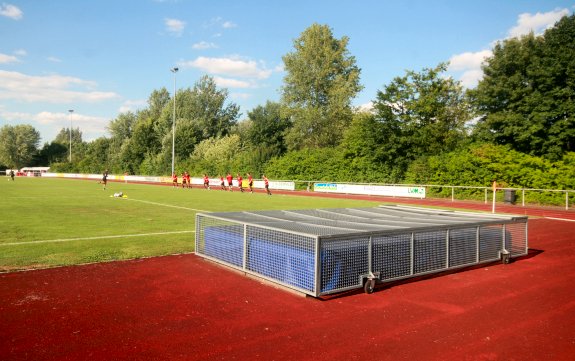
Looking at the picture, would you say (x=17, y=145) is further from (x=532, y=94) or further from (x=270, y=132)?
(x=532, y=94)

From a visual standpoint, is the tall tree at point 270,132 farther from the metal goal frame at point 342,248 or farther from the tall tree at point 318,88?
the metal goal frame at point 342,248

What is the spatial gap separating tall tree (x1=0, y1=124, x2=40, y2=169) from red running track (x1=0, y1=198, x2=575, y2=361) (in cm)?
13680

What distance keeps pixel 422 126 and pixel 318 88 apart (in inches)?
997

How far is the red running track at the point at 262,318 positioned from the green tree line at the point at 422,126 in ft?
84.2

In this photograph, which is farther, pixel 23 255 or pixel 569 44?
pixel 569 44

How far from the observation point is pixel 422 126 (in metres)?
40.6

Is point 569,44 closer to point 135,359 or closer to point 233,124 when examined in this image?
A: point 135,359

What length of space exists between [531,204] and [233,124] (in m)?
67.7

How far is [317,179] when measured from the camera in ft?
147

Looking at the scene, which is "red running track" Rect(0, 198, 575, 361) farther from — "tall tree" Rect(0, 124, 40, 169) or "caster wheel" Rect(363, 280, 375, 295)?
"tall tree" Rect(0, 124, 40, 169)

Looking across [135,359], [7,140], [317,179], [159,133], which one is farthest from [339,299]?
[7,140]

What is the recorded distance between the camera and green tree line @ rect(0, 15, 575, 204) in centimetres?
3278

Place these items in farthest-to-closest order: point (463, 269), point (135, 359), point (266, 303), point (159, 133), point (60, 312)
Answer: point (159, 133) < point (463, 269) < point (266, 303) < point (60, 312) < point (135, 359)

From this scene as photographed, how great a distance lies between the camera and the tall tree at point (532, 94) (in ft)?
109
